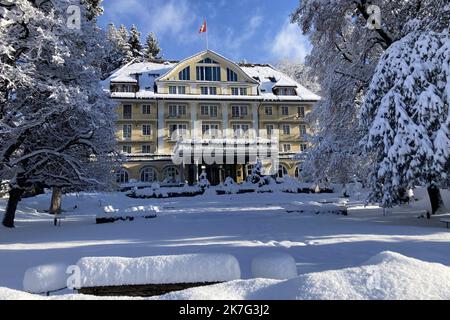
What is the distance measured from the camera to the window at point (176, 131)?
159 ft

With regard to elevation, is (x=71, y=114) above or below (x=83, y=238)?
above

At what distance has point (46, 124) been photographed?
14.9 metres

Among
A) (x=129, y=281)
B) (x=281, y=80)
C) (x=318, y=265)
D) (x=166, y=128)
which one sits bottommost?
(x=318, y=265)

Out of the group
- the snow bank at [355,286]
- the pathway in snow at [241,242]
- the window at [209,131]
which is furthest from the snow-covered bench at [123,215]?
the window at [209,131]

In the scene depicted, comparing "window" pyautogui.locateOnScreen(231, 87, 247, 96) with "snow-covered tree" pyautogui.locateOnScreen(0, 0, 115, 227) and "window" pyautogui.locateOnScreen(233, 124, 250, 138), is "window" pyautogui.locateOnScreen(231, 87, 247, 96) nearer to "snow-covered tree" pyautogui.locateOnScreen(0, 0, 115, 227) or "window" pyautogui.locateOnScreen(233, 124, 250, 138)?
"window" pyautogui.locateOnScreen(233, 124, 250, 138)

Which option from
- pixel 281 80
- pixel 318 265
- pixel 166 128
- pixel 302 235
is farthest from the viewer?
pixel 281 80

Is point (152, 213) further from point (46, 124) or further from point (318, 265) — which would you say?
point (318, 265)

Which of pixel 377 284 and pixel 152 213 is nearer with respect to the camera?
pixel 377 284

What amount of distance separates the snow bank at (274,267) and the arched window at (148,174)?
43.3 meters

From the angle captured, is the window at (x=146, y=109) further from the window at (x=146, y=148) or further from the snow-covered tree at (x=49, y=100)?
the snow-covered tree at (x=49, y=100)

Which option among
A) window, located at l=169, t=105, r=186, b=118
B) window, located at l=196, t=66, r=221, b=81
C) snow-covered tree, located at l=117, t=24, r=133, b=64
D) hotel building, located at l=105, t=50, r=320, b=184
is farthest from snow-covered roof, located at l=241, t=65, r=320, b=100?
snow-covered tree, located at l=117, t=24, r=133, b=64

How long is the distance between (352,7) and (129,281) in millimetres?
16620

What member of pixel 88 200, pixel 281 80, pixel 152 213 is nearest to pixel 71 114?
pixel 152 213

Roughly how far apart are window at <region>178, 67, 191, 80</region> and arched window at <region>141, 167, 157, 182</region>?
42.5 feet
